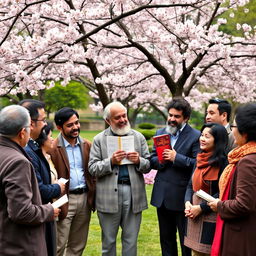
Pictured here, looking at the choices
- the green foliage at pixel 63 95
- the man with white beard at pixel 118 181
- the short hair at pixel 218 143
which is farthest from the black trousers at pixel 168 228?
the green foliage at pixel 63 95

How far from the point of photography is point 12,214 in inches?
107

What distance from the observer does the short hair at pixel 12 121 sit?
286 cm

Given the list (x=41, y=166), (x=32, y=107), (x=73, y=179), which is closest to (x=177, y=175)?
(x=73, y=179)

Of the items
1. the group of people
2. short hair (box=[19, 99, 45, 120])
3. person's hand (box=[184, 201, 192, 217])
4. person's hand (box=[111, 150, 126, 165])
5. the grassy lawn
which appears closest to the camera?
the group of people

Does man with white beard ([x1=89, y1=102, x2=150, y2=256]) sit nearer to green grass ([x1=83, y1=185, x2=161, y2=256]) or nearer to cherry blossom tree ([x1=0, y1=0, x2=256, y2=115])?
green grass ([x1=83, y1=185, x2=161, y2=256])

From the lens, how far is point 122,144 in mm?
4254

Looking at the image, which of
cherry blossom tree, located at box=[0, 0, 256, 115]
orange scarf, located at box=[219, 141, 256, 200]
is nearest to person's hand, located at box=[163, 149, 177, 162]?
orange scarf, located at box=[219, 141, 256, 200]

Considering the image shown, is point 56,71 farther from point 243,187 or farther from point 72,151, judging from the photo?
point 243,187

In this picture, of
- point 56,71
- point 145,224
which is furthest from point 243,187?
point 56,71

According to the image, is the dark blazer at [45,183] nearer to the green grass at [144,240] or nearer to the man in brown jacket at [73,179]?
the man in brown jacket at [73,179]

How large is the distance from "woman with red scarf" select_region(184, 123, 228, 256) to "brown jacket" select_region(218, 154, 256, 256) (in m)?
0.62

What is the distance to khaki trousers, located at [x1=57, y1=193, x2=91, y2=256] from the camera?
4297mm

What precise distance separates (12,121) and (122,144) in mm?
1604

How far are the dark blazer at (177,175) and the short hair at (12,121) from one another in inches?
73.6
